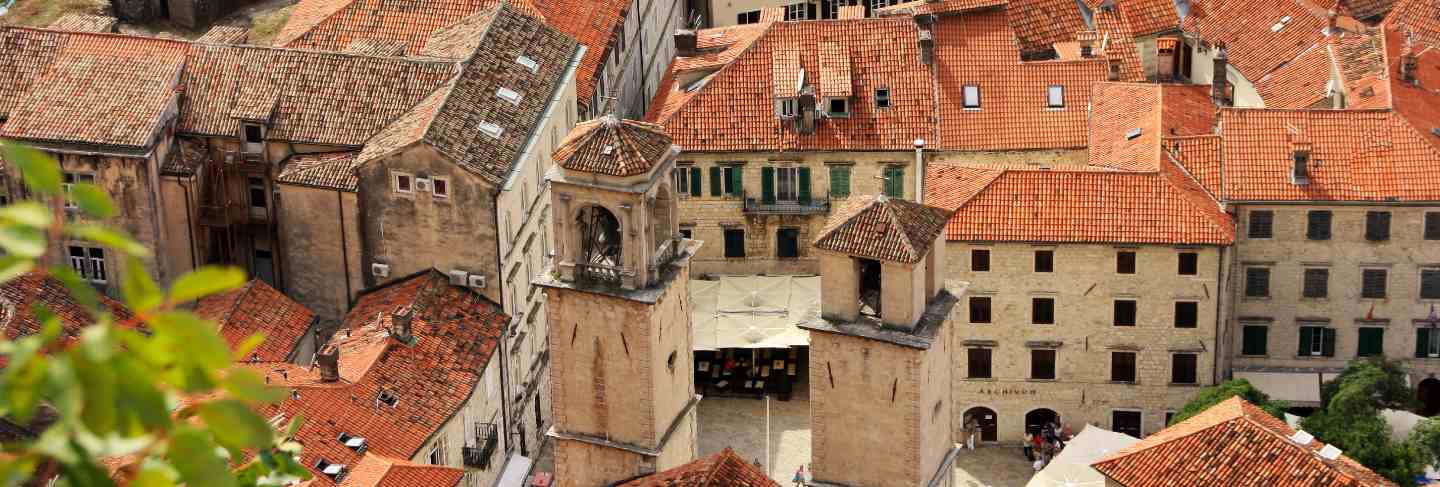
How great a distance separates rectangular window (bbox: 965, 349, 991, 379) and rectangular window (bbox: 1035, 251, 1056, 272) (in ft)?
12.3

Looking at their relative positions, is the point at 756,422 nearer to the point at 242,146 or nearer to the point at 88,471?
the point at 242,146

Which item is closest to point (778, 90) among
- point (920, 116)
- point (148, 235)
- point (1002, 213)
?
point (920, 116)

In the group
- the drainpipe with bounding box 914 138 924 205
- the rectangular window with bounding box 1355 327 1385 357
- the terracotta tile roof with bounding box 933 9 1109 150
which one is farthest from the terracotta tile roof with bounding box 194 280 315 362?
the rectangular window with bounding box 1355 327 1385 357

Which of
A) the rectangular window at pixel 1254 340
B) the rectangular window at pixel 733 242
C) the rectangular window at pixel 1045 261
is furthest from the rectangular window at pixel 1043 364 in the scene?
the rectangular window at pixel 733 242

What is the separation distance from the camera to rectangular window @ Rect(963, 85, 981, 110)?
82.8 m

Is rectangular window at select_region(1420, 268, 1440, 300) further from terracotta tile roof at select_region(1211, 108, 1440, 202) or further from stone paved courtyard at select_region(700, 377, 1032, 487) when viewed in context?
stone paved courtyard at select_region(700, 377, 1032, 487)

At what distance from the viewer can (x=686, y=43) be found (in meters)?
86.4

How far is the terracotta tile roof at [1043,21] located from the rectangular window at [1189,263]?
57.4 ft

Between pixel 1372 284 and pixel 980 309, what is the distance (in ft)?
44.2

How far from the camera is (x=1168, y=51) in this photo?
289 ft

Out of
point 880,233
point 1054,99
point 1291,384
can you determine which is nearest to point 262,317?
point 880,233

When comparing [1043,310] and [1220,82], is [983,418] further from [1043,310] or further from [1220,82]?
[1220,82]

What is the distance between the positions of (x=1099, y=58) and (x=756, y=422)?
796 inches

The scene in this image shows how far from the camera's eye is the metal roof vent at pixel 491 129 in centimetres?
7025
